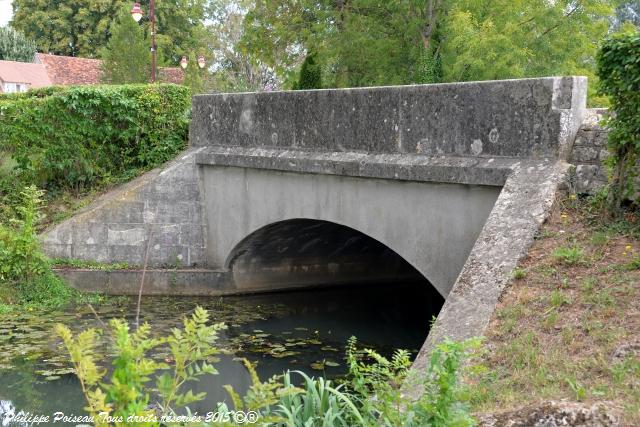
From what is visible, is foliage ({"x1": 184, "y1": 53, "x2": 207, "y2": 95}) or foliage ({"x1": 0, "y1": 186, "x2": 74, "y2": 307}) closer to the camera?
foliage ({"x1": 0, "y1": 186, "x2": 74, "y2": 307})

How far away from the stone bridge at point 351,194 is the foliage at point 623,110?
0.40 metres

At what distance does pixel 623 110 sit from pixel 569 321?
2.03 m

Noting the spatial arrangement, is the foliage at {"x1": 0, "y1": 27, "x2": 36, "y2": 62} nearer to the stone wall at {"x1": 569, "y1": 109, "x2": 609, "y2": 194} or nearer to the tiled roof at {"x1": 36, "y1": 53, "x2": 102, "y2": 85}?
the tiled roof at {"x1": 36, "y1": 53, "x2": 102, "y2": 85}

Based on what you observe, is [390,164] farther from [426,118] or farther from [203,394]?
[203,394]

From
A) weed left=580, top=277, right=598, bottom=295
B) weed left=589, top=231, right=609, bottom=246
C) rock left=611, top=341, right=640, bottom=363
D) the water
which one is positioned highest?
weed left=589, top=231, right=609, bottom=246

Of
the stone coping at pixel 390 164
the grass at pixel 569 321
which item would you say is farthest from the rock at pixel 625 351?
the stone coping at pixel 390 164

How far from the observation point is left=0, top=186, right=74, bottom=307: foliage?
10.6m

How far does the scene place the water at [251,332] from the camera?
774 centimetres

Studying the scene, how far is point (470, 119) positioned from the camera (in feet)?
23.3

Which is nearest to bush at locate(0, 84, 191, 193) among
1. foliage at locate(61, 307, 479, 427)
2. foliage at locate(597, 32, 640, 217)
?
foliage at locate(597, 32, 640, 217)

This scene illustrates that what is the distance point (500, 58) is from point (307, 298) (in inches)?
193

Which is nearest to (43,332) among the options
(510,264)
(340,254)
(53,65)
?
(340,254)

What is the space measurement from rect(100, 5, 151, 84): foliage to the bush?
9918 millimetres

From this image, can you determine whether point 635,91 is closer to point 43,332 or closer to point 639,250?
point 639,250
